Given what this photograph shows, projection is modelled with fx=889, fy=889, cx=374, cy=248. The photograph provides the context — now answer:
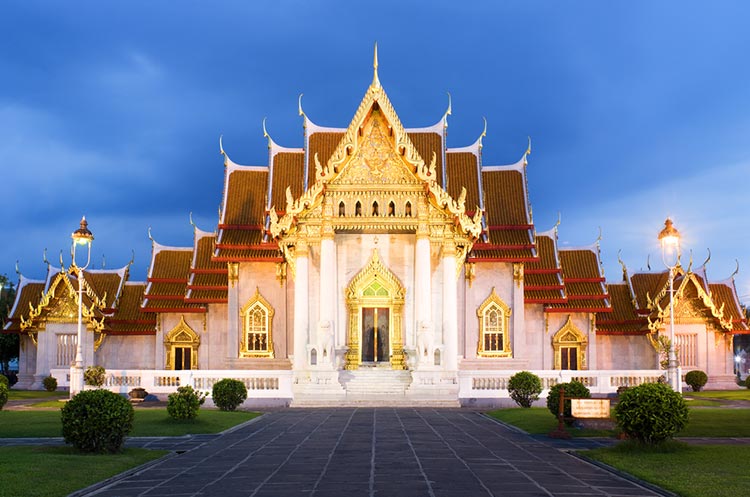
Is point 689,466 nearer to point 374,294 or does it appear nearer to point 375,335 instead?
point 375,335

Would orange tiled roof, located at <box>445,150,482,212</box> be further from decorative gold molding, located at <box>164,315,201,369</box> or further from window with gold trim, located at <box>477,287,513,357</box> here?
decorative gold molding, located at <box>164,315,201,369</box>

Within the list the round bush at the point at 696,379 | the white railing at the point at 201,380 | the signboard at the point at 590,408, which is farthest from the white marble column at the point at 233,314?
the signboard at the point at 590,408

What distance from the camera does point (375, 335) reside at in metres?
36.0

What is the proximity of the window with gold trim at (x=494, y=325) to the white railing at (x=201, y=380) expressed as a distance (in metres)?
11.3

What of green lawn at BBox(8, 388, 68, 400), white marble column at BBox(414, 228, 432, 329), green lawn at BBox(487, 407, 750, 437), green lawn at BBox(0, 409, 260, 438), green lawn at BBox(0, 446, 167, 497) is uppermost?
white marble column at BBox(414, 228, 432, 329)

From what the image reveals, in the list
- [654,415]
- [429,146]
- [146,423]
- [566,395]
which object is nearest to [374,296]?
[429,146]

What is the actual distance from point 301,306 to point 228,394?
23.8ft

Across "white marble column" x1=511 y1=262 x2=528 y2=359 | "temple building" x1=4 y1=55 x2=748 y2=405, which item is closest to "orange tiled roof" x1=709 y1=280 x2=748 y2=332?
"temple building" x1=4 y1=55 x2=748 y2=405

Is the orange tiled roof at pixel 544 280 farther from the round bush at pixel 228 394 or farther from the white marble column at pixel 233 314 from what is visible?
the round bush at pixel 228 394

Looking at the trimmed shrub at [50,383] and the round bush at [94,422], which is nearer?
the round bush at [94,422]

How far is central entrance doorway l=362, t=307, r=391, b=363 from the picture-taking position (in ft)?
117

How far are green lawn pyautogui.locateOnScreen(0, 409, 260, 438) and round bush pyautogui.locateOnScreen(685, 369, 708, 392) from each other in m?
23.8

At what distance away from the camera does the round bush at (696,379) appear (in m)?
41.7

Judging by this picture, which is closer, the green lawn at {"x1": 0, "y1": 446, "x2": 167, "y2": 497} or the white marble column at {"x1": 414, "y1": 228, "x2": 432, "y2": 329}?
the green lawn at {"x1": 0, "y1": 446, "x2": 167, "y2": 497}
